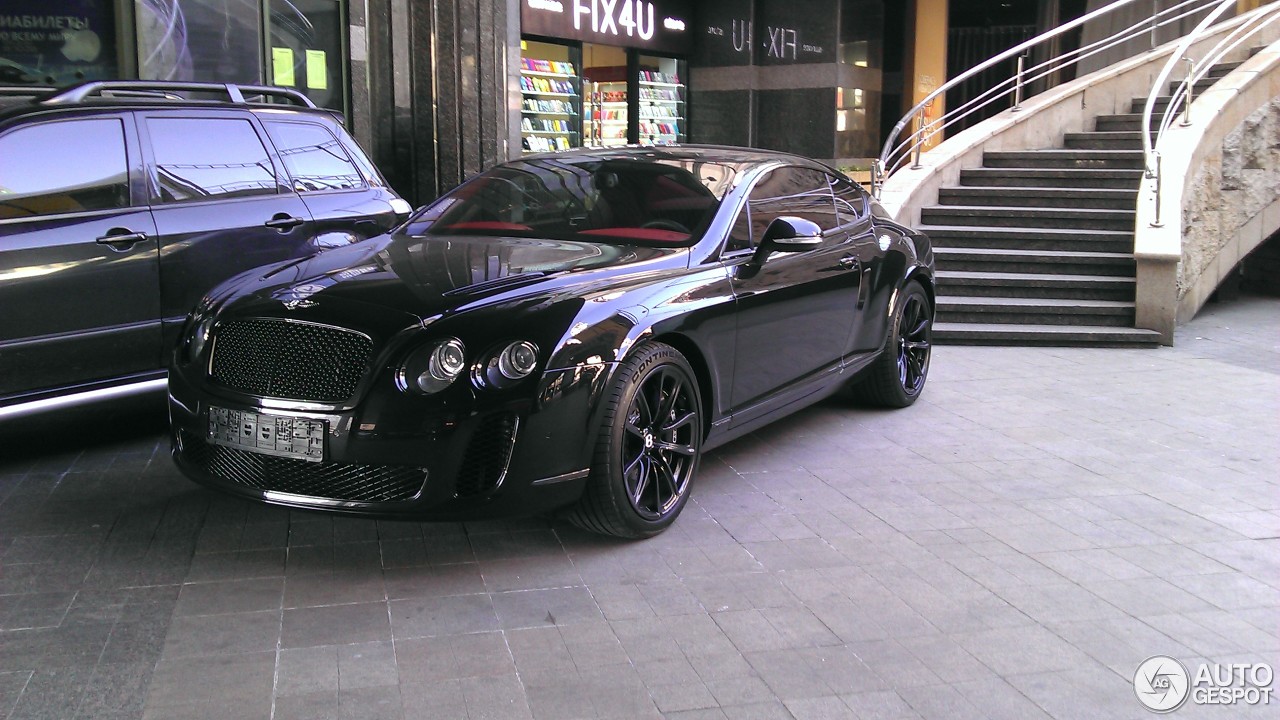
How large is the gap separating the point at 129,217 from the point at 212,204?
0.49 metres

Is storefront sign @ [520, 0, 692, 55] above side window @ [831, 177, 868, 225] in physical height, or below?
above

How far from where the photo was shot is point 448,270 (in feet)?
15.2

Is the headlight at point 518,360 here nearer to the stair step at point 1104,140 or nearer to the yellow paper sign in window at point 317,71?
the yellow paper sign in window at point 317,71

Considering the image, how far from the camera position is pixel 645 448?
15.0 feet

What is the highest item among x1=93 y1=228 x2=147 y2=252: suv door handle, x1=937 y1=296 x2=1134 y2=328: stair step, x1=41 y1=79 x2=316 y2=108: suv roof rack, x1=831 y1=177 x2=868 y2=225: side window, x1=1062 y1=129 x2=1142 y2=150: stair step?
x1=1062 y1=129 x2=1142 y2=150: stair step

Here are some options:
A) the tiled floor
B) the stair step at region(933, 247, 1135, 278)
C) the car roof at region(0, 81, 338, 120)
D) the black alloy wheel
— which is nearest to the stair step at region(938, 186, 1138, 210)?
the stair step at region(933, 247, 1135, 278)

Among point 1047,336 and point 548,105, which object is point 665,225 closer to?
point 1047,336

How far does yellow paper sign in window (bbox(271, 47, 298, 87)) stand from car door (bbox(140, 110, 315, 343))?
16.6ft

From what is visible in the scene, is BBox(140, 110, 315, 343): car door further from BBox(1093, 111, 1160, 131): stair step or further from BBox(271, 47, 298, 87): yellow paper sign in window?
BBox(1093, 111, 1160, 131): stair step

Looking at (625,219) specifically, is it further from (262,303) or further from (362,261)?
(262,303)

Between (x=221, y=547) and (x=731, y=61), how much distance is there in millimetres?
16510

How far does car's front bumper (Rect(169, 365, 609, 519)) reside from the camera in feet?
13.1

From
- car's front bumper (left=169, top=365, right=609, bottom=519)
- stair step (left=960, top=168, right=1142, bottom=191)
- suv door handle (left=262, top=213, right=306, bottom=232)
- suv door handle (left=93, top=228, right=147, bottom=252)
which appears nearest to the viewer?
car's front bumper (left=169, top=365, right=609, bottom=519)

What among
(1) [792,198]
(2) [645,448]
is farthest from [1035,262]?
(2) [645,448]
